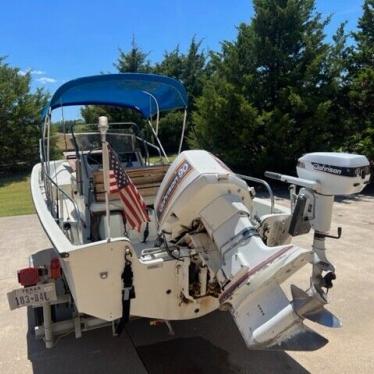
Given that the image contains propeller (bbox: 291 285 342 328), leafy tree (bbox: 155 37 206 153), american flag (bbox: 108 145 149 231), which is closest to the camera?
propeller (bbox: 291 285 342 328)

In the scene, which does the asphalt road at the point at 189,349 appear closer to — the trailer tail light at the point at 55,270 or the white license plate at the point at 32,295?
the white license plate at the point at 32,295

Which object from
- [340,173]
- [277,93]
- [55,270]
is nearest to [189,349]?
[55,270]

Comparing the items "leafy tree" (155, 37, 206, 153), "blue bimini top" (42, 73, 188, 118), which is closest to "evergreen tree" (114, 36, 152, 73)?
"leafy tree" (155, 37, 206, 153)

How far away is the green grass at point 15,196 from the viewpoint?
941 cm

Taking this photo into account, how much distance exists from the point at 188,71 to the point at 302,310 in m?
21.5

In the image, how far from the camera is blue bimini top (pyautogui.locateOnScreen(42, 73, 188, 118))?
13.6 feet

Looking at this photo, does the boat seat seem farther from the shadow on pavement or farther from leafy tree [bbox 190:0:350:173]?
leafy tree [bbox 190:0:350:173]

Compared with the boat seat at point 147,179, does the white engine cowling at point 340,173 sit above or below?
above

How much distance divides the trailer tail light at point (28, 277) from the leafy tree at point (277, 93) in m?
8.47

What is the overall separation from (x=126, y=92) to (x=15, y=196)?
7.70 m

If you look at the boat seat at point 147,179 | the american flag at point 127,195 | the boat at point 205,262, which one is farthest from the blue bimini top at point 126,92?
the american flag at point 127,195

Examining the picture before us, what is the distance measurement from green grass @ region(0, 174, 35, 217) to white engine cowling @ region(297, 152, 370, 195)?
24.8ft

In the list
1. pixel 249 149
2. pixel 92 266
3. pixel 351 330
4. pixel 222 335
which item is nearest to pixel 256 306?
pixel 92 266

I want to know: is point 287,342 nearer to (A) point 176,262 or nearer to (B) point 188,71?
(A) point 176,262
